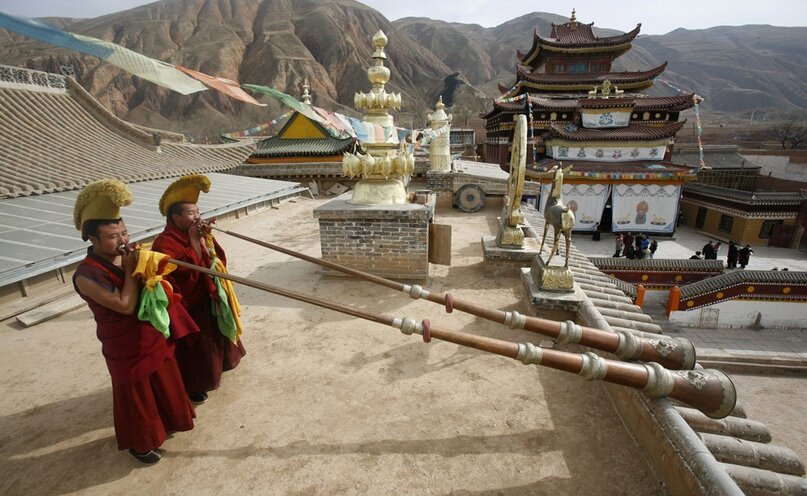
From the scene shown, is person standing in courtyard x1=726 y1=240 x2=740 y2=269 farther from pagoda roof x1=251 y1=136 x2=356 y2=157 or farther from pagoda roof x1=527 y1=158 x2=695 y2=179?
pagoda roof x1=251 y1=136 x2=356 y2=157

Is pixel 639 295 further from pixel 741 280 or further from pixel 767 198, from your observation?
pixel 767 198

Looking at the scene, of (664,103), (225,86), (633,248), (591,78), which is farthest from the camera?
(591,78)

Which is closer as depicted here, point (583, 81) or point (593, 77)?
point (583, 81)

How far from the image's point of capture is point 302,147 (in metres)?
16.8

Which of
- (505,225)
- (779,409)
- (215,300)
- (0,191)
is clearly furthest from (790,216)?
(0,191)

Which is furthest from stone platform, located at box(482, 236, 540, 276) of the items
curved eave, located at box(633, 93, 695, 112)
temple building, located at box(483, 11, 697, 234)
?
curved eave, located at box(633, 93, 695, 112)

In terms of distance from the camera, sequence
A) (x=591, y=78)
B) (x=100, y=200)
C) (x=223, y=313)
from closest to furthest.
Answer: (x=100, y=200), (x=223, y=313), (x=591, y=78)

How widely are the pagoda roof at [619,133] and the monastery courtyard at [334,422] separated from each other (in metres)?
17.6

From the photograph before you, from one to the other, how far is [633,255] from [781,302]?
4664 mm

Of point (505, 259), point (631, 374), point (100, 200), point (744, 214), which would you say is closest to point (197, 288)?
point (100, 200)

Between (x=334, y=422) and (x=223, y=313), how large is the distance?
1.40 metres

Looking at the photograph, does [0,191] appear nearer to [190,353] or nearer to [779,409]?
[190,353]

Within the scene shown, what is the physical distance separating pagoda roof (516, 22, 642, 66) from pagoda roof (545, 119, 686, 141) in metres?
8.62

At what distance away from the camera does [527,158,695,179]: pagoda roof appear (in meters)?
17.9
